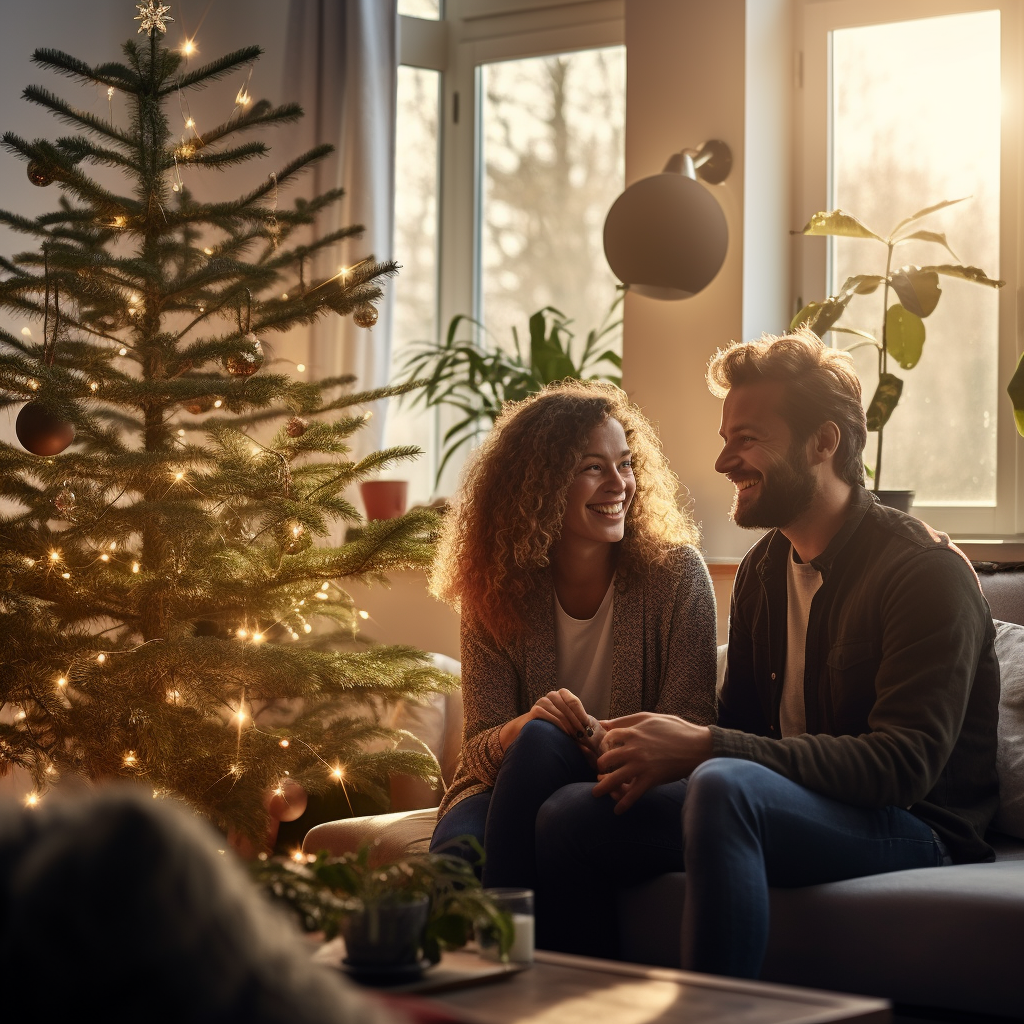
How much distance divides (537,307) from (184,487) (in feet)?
6.05

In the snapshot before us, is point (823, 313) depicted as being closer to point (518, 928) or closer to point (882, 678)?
point (882, 678)

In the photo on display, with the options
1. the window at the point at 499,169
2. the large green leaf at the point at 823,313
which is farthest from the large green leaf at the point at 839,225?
the window at the point at 499,169

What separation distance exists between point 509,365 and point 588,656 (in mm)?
1606

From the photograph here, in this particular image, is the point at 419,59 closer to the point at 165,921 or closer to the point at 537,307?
the point at 537,307

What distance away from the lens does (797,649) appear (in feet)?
6.74

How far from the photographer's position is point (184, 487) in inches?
95.6

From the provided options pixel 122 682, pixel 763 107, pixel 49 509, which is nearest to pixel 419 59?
pixel 763 107

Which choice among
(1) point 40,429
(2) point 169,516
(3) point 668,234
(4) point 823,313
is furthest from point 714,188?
(1) point 40,429

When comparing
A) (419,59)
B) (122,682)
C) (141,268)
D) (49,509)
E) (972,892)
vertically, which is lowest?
(972,892)

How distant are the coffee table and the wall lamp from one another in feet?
7.10

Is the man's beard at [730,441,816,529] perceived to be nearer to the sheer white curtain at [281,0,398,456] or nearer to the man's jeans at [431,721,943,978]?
the man's jeans at [431,721,943,978]

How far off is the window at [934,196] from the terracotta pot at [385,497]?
1329 millimetres

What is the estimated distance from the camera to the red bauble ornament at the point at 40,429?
2.14 meters

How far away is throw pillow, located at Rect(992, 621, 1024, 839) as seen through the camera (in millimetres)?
1973
